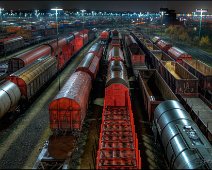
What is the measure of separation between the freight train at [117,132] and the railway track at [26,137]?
17.0 ft

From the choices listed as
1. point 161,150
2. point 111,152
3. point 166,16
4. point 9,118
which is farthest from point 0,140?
point 166,16

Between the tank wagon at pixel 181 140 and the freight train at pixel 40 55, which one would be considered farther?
the freight train at pixel 40 55

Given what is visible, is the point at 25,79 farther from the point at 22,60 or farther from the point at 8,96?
the point at 22,60

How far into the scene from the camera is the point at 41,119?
26.0 m

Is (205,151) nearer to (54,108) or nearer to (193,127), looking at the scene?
(193,127)

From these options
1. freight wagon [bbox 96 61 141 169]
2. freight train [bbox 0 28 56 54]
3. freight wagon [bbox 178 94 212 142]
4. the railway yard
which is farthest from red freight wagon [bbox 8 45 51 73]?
freight train [bbox 0 28 56 54]

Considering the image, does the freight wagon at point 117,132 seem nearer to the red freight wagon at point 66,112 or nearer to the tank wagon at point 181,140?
the tank wagon at point 181,140

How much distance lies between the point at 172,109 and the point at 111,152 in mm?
5051

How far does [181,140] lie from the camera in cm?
1516

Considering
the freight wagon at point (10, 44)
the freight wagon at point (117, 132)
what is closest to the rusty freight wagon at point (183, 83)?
the freight wagon at point (117, 132)

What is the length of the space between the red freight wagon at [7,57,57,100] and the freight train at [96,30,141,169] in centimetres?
850

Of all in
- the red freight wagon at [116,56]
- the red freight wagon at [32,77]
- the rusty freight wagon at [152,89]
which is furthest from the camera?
the red freight wagon at [116,56]

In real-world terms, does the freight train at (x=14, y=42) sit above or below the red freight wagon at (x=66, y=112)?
above

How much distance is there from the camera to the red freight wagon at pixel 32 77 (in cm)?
2691
